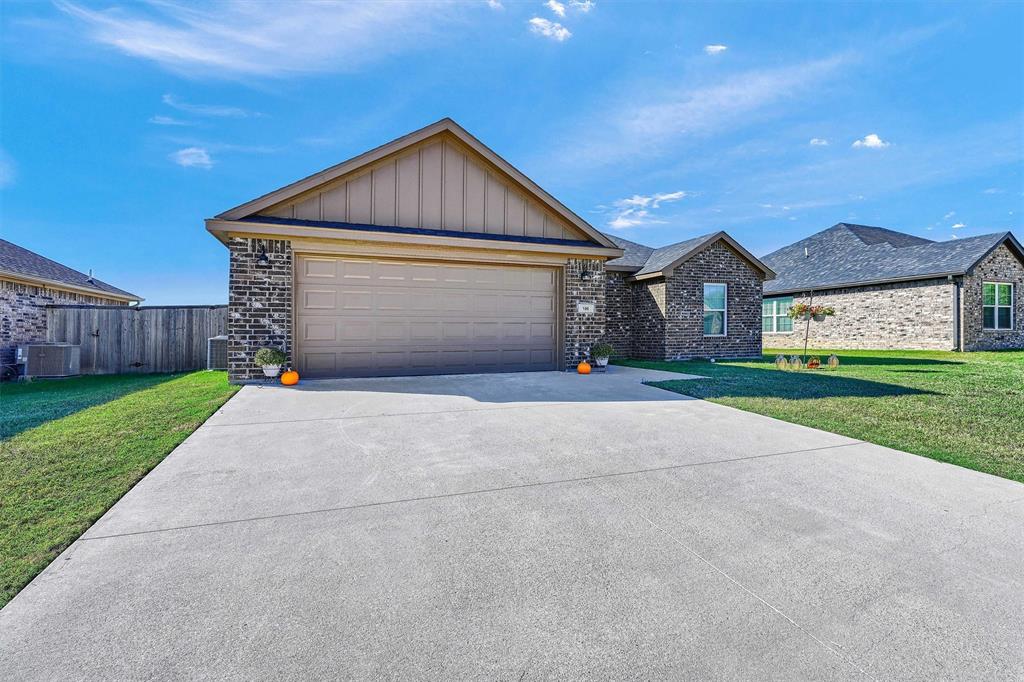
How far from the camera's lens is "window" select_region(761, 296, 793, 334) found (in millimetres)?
21156

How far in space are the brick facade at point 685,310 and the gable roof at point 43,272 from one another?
16.5 metres

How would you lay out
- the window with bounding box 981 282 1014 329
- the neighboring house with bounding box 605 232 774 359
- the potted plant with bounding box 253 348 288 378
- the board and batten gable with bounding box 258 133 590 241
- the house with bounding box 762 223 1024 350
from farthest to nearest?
the window with bounding box 981 282 1014 329
the house with bounding box 762 223 1024 350
the neighboring house with bounding box 605 232 774 359
the board and batten gable with bounding box 258 133 590 241
the potted plant with bounding box 253 348 288 378

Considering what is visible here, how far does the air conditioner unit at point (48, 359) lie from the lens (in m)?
10.8

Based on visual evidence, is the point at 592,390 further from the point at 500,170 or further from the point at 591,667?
the point at 591,667

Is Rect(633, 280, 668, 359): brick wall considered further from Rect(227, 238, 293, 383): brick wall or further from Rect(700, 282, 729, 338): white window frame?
Rect(227, 238, 293, 383): brick wall

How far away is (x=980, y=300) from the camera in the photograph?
1661 centimetres

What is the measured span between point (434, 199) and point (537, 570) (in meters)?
8.54

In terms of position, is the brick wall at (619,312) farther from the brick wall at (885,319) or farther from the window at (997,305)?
the window at (997,305)

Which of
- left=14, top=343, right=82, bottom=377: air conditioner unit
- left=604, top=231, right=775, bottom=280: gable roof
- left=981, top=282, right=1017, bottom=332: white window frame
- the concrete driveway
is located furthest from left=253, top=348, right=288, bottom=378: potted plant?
left=981, top=282, right=1017, bottom=332: white window frame

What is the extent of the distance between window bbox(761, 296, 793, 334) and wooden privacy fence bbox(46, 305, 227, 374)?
2264cm

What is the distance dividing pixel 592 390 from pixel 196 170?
Answer: 1357 centimetres

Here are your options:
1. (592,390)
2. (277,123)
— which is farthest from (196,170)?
(592,390)

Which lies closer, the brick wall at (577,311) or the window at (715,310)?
the brick wall at (577,311)

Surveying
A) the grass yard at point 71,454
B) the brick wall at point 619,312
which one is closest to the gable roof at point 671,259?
the brick wall at point 619,312
